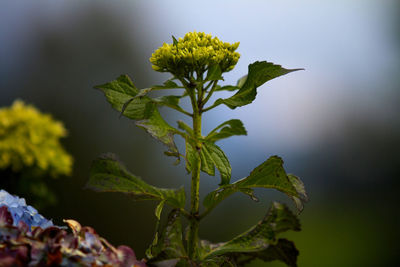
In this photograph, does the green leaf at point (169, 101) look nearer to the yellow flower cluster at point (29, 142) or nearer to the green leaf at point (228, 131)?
the green leaf at point (228, 131)

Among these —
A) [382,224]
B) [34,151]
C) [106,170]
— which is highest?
[106,170]

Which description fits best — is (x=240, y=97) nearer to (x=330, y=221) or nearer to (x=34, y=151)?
(x=34, y=151)

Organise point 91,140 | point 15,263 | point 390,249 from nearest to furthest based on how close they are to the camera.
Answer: point 15,263
point 91,140
point 390,249

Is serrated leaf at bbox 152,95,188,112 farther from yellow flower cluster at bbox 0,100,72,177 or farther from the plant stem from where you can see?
yellow flower cluster at bbox 0,100,72,177

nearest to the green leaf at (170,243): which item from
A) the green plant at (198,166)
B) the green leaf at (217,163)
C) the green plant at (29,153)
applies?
the green plant at (198,166)

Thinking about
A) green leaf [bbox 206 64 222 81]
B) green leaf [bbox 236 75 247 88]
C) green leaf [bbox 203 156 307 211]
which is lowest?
green leaf [bbox 203 156 307 211]

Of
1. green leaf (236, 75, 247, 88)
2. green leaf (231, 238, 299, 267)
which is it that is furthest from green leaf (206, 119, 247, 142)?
green leaf (231, 238, 299, 267)

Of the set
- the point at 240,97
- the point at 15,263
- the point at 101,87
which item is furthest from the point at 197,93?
the point at 15,263
